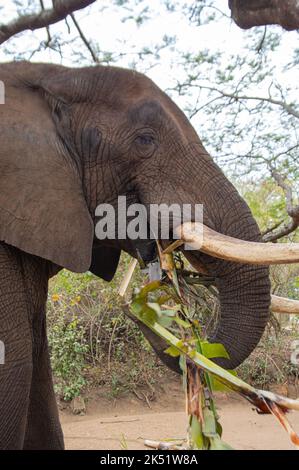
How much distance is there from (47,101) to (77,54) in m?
3.39

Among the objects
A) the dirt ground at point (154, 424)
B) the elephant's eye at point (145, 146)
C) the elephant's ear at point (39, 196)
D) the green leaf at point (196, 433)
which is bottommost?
the dirt ground at point (154, 424)

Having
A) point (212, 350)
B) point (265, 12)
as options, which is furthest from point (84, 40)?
point (212, 350)

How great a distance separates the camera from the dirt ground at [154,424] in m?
5.12

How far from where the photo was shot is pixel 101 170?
9.17ft

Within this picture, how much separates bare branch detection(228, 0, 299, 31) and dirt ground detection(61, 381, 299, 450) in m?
3.06

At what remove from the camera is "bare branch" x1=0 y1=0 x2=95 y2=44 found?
16.9 feet

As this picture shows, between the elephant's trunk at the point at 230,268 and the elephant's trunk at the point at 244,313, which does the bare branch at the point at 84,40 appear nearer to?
the elephant's trunk at the point at 230,268

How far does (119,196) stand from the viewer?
2.80m

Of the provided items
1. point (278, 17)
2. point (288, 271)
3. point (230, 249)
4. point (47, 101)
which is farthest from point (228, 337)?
point (288, 271)

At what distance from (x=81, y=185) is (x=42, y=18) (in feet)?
9.74

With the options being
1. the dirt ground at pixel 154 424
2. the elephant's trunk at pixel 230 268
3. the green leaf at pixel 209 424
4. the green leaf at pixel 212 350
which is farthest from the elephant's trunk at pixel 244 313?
the dirt ground at pixel 154 424

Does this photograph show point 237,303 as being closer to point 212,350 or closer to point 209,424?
point 212,350

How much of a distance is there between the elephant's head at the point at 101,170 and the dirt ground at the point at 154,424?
2.15m

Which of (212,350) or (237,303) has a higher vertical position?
(237,303)
